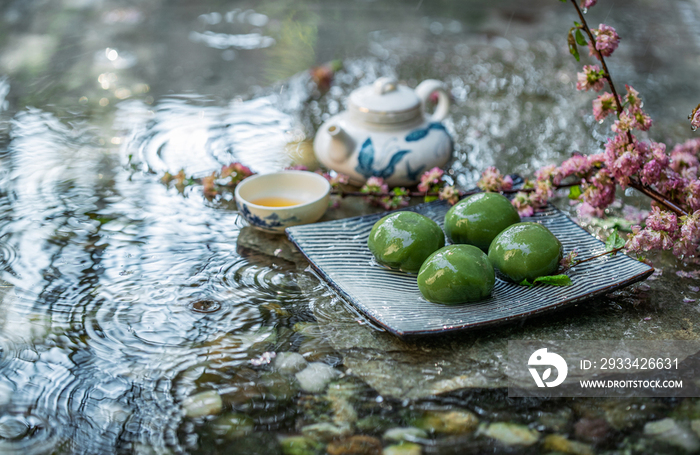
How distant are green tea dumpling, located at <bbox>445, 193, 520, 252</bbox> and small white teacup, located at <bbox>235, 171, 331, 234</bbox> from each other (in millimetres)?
526

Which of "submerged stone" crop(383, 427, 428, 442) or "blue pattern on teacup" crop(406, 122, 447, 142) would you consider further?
"blue pattern on teacup" crop(406, 122, 447, 142)

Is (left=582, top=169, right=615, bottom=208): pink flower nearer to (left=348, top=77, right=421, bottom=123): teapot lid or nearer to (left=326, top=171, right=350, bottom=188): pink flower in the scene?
(left=348, top=77, right=421, bottom=123): teapot lid

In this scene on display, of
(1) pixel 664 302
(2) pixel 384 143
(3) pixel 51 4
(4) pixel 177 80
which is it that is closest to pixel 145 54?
(4) pixel 177 80

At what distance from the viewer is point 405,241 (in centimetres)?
178

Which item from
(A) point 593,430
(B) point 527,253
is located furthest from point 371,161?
(A) point 593,430

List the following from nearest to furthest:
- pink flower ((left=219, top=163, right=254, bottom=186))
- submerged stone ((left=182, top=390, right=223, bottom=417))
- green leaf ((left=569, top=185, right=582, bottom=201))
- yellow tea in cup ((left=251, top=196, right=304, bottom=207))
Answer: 1. submerged stone ((left=182, top=390, right=223, bottom=417))
2. green leaf ((left=569, top=185, right=582, bottom=201))
3. yellow tea in cup ((left=251, top=196, right=304, bottom=207))
4. pink flower ((left=219, top=163, right=254, bottom=186))

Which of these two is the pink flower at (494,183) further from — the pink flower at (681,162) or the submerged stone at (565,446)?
the submerged stone at (565,446)

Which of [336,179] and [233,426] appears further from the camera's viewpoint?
[336,179]

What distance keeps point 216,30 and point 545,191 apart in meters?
3.45

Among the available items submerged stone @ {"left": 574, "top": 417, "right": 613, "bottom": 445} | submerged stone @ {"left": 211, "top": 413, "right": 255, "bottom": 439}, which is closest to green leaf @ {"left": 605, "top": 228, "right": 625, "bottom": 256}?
submerged stone @ {"left": 574, "top": 417, "right": 613, "bottom": 445}

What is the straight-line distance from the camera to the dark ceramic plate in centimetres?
155

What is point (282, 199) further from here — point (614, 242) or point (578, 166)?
point (614, 242)

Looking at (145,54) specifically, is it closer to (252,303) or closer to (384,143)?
(384,143)

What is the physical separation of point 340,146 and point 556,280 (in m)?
1.09
